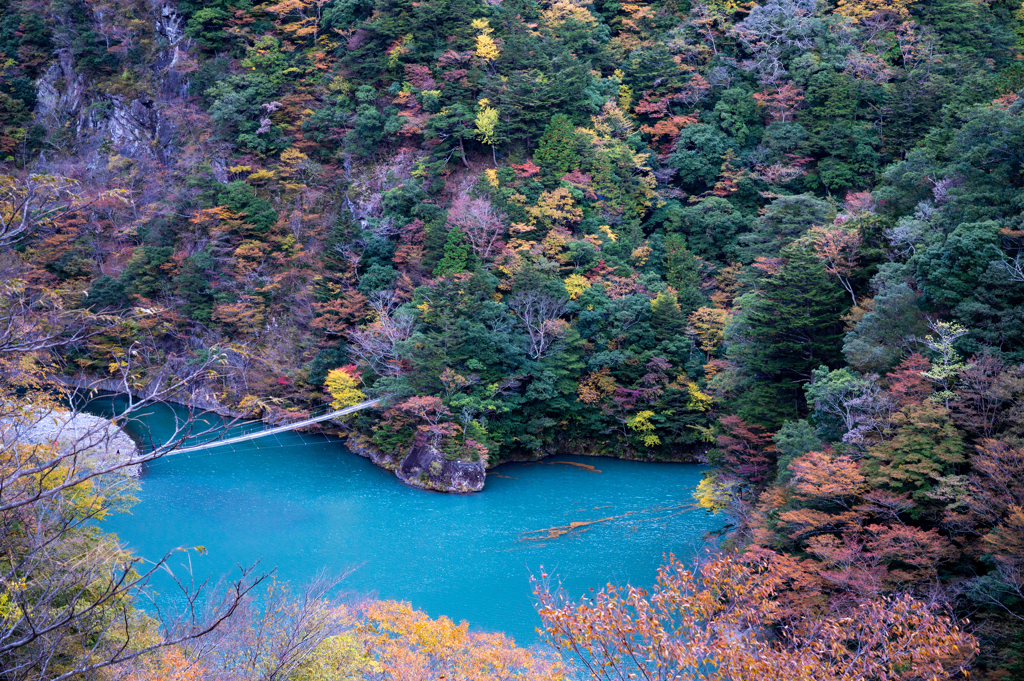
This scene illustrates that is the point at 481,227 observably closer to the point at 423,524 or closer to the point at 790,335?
the point at 423,524

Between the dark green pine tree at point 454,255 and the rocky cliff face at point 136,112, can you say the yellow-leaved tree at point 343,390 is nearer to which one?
the dark green pine tree at point 454,255

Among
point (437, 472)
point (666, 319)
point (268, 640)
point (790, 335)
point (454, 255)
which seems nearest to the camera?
point (268, 640)

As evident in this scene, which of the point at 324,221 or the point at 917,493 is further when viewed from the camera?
the point at 324,221

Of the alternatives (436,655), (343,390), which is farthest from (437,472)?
(436,655)

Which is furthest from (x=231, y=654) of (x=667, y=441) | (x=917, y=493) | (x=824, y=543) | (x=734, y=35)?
(x=734, y=35)

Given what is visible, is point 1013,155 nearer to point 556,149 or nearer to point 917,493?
point 917,493

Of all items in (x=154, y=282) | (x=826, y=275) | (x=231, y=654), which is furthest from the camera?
(x=154, y=282)
